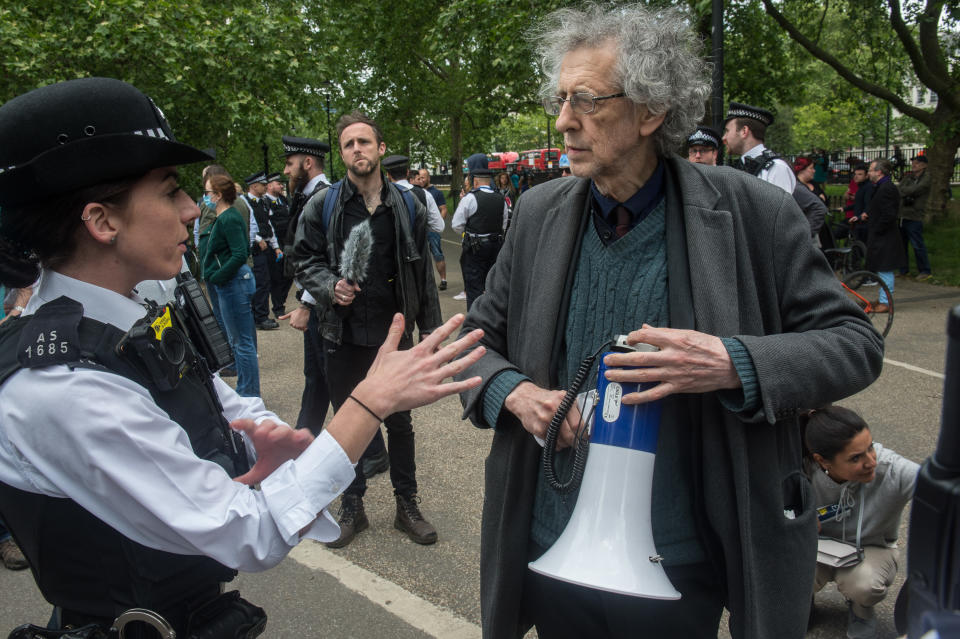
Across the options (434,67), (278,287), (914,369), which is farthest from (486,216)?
(434,67)

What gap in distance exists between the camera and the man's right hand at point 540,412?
69.3 inches

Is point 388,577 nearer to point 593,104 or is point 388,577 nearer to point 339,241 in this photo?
point 339,241

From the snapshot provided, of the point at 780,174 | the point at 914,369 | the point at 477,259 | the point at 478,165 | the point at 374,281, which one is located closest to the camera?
the point at 374,281

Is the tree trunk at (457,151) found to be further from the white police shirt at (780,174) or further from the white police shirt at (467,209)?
the white police shirt at (780,174)

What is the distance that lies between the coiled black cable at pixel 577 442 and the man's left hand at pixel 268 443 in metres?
0.60

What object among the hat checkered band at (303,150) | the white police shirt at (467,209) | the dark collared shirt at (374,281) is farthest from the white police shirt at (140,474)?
the white police shirt at (467,209)

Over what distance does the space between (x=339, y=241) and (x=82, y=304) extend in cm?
273

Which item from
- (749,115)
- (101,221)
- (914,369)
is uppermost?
(749,115)

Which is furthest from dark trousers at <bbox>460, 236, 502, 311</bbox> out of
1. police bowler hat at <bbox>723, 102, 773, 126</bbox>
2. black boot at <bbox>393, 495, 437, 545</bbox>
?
black boot at <bbox>393, 495, 437, 545</bbox>

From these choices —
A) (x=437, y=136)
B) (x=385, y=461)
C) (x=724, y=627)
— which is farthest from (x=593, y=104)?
(x=437, y=136)

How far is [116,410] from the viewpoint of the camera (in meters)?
1.37

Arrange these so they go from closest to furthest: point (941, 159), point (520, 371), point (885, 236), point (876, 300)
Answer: point (520, 371) → point (876, 300) → point (885, 236) → point (941, 159)

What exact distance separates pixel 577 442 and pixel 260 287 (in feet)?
30.7

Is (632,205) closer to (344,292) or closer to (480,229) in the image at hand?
(344,292)
